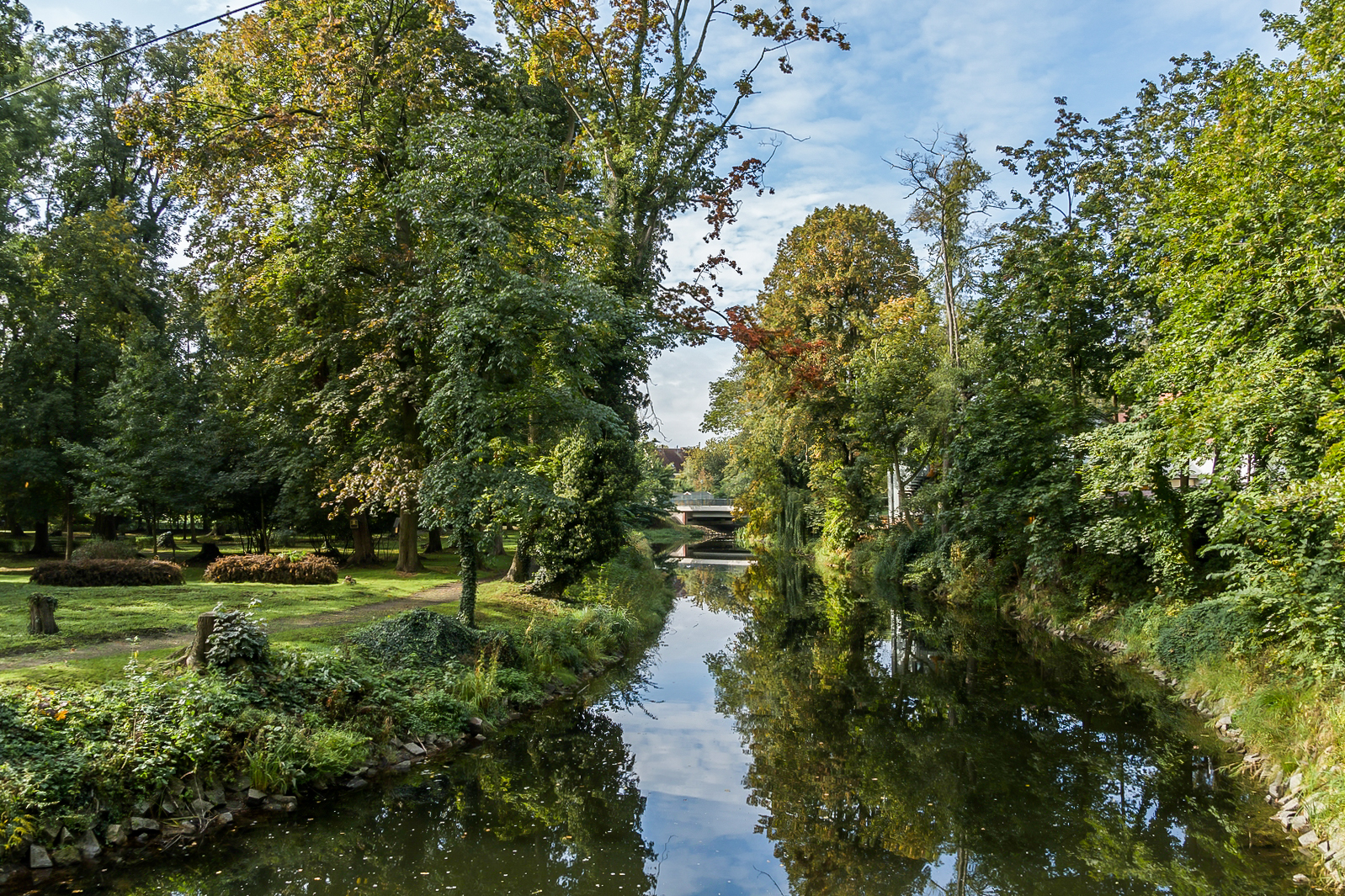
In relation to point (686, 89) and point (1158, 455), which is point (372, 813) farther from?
point (686, 89)

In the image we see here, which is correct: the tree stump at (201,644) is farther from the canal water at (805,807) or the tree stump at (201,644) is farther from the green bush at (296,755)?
the canal water at (805,807)

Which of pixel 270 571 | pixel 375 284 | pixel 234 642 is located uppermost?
pixel 375 284

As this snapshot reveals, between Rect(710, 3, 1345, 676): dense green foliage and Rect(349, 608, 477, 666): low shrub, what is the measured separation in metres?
8.63

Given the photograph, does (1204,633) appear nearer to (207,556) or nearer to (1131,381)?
(1131,381)

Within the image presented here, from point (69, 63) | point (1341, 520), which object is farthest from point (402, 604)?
point (69, 63)

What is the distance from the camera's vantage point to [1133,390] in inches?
566

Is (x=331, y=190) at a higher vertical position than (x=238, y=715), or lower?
higher

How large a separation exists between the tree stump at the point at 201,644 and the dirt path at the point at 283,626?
4.53ft

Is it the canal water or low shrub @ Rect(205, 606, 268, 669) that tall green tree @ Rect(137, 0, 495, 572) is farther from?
the canal water

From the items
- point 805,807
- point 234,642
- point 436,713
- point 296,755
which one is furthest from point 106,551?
point 805,807

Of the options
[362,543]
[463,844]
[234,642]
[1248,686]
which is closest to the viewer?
[463,844]

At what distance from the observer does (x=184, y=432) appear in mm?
21391

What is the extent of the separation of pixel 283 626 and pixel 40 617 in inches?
116

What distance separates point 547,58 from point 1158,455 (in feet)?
47.3
